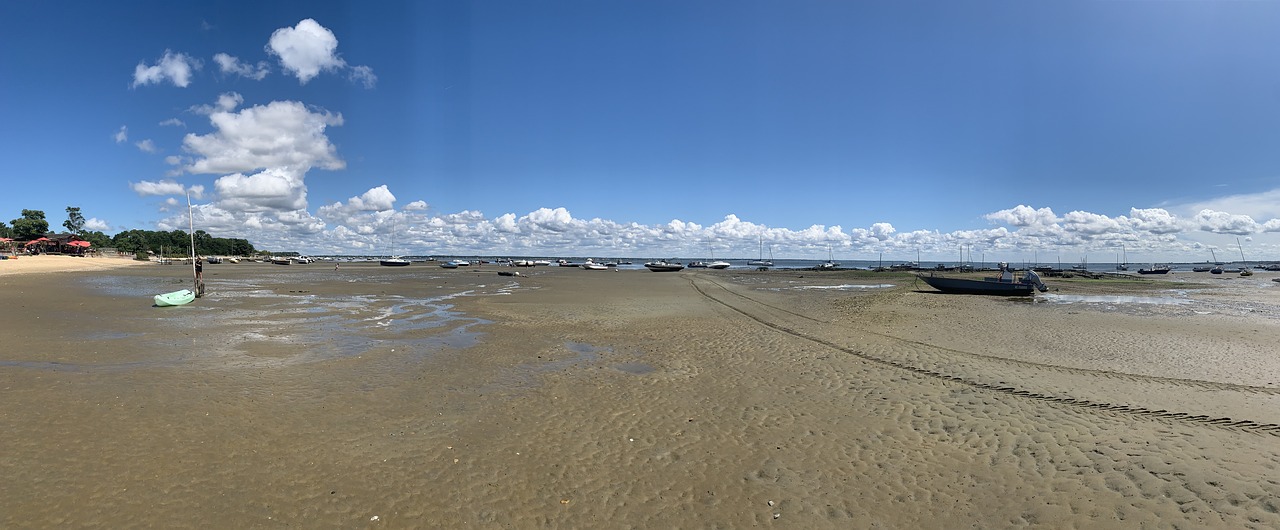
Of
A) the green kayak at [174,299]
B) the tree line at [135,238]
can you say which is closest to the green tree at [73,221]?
the tree line at [135,238]

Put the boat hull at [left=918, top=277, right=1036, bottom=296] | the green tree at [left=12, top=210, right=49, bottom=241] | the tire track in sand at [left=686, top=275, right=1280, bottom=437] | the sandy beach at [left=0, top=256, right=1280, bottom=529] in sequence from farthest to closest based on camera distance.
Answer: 1. the green tree at [left=12, top=210, right=49, bottom=241]
2. the boat hull at [left=918, top=277, right=1036, bottom=296]
3. the tire track in sand at [left=686, top=275, right=1280, bottom=437]
4. the sandy beach at [left=0, top=256, right=1280, bottom=529]

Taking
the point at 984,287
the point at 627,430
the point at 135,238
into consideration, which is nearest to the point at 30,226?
the point at 135,238

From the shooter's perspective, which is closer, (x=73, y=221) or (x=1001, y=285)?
(x=1001, y=285)

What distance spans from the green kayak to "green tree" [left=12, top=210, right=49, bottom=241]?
313 ft

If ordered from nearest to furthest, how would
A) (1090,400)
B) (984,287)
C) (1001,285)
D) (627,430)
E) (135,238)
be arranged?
(627,430), (1090,400), (1001,285), (984,287), (135,238)

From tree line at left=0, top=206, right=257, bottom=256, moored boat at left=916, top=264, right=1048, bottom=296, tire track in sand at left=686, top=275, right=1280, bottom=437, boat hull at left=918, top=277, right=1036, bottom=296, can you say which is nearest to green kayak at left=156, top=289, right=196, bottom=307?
tire track in sand at left=686, top=275, right=1280, bottom=437

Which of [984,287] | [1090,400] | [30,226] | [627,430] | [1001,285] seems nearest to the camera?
[627,430]

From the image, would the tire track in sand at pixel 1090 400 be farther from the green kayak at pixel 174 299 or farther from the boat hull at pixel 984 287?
the green kayak at pixel 174 299

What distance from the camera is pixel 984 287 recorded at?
36.6 meters

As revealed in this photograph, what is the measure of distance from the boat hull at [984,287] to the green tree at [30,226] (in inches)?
4917

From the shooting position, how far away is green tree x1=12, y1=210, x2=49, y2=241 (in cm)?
8488

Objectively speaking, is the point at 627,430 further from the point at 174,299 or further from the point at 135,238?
the point at 135,238

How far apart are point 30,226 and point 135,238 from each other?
3148 cm

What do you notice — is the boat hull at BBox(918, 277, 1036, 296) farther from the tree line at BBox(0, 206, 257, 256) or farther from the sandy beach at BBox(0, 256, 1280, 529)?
the tree line at BBox(0, 206, 257, 256)
